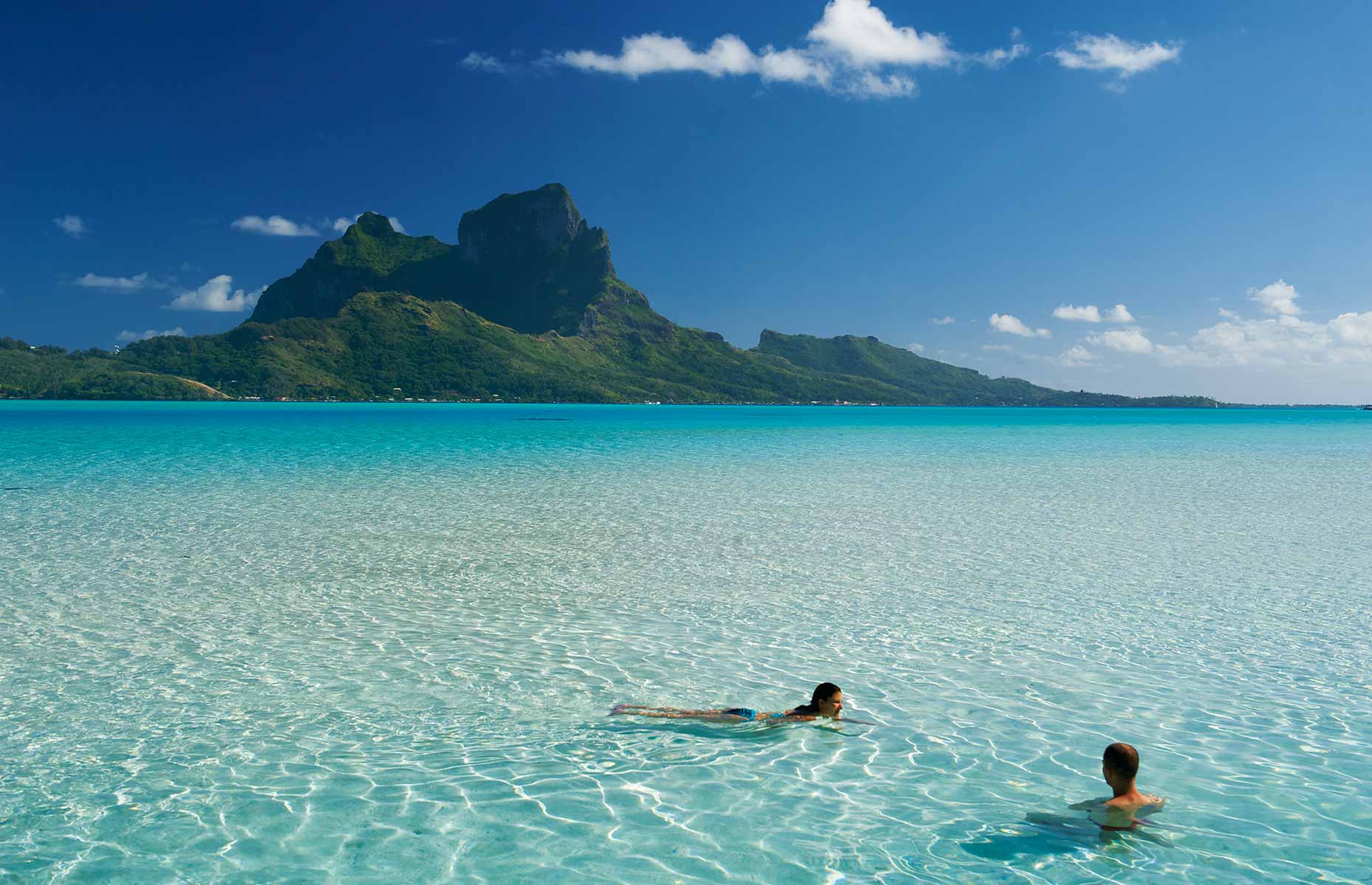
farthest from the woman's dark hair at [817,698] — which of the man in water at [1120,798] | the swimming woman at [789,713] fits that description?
the man in water at [1120,798]

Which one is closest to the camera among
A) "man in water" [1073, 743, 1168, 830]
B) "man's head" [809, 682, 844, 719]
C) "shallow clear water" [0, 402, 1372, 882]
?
"shallow clear water" [0, 402, 1372, 882]

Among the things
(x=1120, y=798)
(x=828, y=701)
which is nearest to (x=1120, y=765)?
(x=1120, y=798)

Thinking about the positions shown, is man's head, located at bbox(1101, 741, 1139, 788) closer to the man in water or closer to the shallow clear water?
the man in water

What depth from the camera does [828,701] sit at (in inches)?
328

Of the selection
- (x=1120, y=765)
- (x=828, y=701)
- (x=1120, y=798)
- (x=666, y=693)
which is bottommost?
(x=666, y=693)

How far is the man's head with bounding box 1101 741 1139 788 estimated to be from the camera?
654cm

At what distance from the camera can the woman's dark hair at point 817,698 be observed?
8.34 metres

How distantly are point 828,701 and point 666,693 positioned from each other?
1.89m

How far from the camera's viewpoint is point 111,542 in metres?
17.9

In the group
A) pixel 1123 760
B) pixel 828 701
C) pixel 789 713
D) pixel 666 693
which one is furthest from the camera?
pixel 666 693

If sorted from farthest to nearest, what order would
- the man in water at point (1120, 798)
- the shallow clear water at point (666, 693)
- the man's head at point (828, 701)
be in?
the man's head at point (828, 701) < the man in water at point (1120, 798) < the shallow clear water at point (666, 693)

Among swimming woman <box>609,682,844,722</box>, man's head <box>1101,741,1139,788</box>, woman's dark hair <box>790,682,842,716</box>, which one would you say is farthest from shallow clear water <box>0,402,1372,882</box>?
man's head <box>1101,741,1139,788</box>

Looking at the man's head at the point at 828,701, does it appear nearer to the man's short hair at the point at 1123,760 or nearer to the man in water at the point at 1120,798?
the man in water at the point at 1120,798

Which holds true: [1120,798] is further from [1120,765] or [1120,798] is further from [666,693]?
[666,693]
